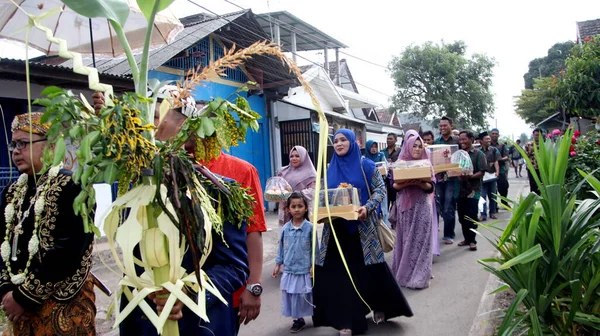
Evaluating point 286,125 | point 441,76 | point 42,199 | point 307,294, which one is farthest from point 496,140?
point 441,76

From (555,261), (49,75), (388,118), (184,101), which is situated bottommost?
(555,261)

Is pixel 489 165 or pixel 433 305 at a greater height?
pixel 489 165

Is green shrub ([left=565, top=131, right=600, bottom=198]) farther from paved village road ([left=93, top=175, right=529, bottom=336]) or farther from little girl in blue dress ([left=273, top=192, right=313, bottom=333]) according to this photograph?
little girl in blue dress ([left=273, top=192, right=313, bottom=333])

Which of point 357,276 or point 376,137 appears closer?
point 357,276

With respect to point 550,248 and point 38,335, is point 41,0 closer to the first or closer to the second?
point 38,335

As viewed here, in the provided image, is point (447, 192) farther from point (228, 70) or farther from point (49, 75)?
point (228, 70)

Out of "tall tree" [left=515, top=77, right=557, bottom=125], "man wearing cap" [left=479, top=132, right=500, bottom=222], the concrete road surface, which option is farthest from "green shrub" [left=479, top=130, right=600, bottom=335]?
"tall tree" [left=515, top=77, right=557, bottom=125]

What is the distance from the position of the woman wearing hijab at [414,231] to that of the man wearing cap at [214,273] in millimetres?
4130

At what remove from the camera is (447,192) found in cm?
810

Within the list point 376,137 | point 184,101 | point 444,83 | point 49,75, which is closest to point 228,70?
point 49,75

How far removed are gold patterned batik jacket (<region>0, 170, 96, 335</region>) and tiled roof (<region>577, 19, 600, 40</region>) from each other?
2660 centimetres

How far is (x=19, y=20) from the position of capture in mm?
4141

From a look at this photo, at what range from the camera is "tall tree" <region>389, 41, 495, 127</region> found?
33781 mm

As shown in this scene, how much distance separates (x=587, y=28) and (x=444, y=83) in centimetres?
1035
